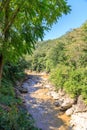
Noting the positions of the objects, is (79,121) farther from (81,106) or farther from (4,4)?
(4,4)

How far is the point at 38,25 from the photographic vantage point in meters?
3.51

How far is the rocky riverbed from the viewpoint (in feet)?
45.7

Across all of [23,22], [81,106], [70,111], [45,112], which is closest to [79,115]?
[70,111]

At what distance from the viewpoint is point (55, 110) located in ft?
55.9

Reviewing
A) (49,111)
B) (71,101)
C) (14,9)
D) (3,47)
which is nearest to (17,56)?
(3,47)

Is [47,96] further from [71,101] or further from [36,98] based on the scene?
[71,101]

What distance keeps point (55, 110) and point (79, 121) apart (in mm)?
3265

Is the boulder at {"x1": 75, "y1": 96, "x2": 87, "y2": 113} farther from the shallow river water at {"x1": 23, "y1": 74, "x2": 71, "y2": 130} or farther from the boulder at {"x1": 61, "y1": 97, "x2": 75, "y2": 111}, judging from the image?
the shallow river water at {"x1": 23, "y1": 74, "x2": 71, "y2": 130}

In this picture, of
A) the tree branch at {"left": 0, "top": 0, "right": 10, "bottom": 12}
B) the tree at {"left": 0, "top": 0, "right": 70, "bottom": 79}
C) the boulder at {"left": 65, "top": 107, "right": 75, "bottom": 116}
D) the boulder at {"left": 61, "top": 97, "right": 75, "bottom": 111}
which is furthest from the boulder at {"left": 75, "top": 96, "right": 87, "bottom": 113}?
the tree branch at {"left": 0, "top": 0, "right": 10, "bottom": 12}

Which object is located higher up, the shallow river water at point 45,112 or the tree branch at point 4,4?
the tree branch at point 4,4

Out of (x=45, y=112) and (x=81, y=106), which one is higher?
(x=81, y=106)

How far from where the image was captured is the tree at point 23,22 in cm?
318

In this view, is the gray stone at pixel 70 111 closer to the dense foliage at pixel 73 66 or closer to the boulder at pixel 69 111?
the boulder at pixel 69 111

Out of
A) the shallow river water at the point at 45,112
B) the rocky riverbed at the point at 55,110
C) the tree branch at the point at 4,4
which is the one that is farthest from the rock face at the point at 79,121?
the tree branch at the point at 4,4
